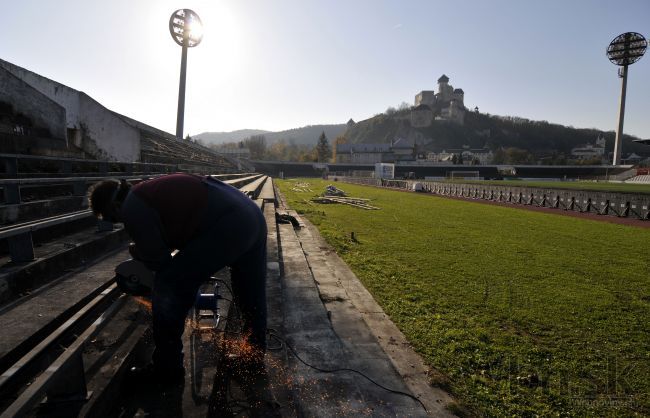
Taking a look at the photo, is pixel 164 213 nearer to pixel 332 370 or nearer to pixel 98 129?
pixel 332 370

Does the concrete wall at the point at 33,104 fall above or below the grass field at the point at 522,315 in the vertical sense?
above

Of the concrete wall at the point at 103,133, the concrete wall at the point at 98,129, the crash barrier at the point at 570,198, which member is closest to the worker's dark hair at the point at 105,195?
the concrete wall at the point at 98,129

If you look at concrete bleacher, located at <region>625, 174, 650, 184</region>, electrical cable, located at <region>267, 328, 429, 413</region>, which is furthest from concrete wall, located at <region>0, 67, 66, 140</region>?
concrete bleacher, located at <region>625, 174, 650, 184</region>

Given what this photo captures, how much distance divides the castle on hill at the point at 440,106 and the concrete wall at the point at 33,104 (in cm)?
16979

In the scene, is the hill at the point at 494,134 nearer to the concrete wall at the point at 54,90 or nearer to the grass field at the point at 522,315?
the grass field at the point at 522,315

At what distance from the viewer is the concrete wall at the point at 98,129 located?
11.3 m

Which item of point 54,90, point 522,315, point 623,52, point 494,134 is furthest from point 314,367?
point 494,134

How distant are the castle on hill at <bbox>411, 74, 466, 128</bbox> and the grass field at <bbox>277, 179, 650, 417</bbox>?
164790 millimetres

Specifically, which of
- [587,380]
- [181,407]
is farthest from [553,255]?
[181,407]

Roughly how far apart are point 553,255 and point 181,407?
9659 mm

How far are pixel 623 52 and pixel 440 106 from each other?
102 metres

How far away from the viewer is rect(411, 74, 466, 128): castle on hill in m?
164

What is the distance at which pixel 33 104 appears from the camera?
25.2 feet

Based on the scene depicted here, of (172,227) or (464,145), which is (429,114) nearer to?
(464,145)
